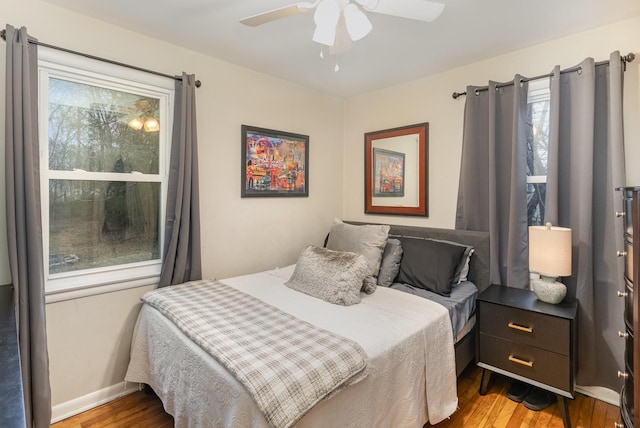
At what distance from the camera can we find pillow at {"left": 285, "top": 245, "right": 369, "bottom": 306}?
6.67 ft

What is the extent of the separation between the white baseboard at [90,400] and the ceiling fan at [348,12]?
7.96 ft

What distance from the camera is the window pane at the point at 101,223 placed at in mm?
2020

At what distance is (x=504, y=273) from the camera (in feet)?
8.07

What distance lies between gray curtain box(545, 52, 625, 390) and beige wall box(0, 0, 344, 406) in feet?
6.69

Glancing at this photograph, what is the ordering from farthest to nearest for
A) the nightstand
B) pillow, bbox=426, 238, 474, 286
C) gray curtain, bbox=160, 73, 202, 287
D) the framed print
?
the framed print < pillow, bbox=426, 238, 474, 286 < gray curtain, bbox=160, 73, 202, 287 < the nightstand

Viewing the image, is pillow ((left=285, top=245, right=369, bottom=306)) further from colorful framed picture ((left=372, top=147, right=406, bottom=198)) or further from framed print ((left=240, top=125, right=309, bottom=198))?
colorful framed picture ((left=372, top=147, right=406, bottom=198))

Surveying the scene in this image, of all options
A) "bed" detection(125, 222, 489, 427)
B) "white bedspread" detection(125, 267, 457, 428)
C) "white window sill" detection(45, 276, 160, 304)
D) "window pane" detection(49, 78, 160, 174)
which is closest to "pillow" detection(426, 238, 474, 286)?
"bed" detection(125, 222, 489, 427)

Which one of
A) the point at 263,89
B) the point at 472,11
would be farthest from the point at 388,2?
the point at 263,89

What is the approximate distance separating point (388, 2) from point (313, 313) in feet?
5.23

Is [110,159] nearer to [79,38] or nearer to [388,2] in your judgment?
[79,38]

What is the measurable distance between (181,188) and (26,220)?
84cm

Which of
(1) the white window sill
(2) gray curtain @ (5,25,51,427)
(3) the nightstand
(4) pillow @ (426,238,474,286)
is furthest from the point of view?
(4) pillow @ (426,238,474,286)

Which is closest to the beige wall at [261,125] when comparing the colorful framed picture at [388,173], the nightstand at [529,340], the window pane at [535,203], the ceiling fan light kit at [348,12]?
the colorful framed picture at [388,173]

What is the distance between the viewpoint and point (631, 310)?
134 centimetres
